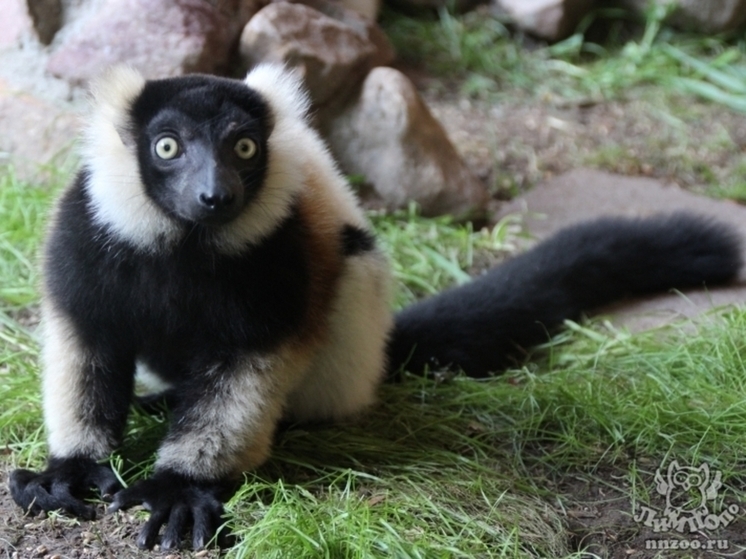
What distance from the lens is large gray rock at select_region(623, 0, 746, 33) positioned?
880cm

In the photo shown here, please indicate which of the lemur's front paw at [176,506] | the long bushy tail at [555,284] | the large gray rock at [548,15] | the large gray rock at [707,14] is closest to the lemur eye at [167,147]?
the lemur's front paw at [176,506]

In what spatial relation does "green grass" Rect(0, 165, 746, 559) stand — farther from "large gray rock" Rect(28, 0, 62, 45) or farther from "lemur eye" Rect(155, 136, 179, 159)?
"large gray rock" Rect(28, 0, 62, 45)

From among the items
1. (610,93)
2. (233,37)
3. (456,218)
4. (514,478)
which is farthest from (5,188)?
(610,93)

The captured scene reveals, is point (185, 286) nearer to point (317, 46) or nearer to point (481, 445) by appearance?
point (481, 445)

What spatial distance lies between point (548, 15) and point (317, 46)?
3.75 meters

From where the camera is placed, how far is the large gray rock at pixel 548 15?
8.72 meters

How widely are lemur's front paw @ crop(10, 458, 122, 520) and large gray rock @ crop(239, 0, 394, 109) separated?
2.89 metres

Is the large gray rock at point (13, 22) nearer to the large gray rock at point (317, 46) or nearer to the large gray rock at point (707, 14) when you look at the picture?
the large gray rock at point (317, 46)

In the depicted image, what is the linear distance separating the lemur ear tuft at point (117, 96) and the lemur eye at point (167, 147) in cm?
15

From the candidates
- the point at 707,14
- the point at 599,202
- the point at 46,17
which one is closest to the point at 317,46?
the point at 46,17

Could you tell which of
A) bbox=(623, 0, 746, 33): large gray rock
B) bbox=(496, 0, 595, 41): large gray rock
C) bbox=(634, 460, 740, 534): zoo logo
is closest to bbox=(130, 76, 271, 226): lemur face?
bbox=(634, 460, 740, 534): zoo logo

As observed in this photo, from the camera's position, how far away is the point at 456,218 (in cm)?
616

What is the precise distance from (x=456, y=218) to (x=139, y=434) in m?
2.98

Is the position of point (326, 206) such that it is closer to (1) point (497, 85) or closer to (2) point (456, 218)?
(2) point (456, 218)
